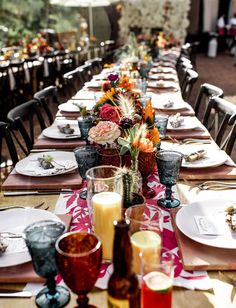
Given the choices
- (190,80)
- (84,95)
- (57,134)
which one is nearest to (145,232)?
(57,134)

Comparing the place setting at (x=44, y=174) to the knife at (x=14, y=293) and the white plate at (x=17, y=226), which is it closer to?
the white plate at (x=17, y=226)

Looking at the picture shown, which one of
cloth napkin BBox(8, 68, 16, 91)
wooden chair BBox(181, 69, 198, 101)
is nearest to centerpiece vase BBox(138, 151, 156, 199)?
wooden chair BBox(181, 69, 198, 101)

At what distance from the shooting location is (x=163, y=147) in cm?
182

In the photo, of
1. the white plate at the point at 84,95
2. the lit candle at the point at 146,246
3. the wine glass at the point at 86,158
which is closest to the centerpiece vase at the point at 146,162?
the wine glass at the point at 86,158

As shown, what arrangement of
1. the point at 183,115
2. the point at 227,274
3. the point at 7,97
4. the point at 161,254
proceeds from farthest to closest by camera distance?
1. the point at 7,97
2. the point at 183,115
3. the point at 227,274
4. the point at 161,254

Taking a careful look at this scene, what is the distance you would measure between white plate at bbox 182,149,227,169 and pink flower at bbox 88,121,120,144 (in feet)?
1.25

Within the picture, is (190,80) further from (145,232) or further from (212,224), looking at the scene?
(145,232)

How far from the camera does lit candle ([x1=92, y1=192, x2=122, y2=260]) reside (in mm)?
947

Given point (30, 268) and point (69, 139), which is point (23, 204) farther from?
point (69, 139)

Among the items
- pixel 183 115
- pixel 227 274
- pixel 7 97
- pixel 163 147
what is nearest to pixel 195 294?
pixel 227 274

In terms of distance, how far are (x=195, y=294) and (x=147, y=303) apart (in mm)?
184

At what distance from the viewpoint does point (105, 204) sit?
0.94m

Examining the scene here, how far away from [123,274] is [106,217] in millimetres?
298

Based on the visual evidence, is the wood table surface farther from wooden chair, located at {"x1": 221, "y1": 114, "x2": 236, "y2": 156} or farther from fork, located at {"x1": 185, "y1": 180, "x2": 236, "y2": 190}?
wooden chair, located at {"x1": 221, "y1": 114, "x2": 236, "y2": 156}
